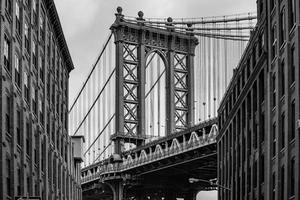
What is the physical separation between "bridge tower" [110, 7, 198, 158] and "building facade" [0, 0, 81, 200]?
1885 inches

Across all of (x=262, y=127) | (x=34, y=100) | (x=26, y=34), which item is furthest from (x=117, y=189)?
(x=262, y=127)

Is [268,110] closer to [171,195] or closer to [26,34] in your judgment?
[26,34]

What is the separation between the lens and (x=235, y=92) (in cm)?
8194

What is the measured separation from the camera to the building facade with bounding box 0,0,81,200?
56.8m

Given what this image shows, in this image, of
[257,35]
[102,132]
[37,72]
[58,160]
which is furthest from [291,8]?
[102,132]

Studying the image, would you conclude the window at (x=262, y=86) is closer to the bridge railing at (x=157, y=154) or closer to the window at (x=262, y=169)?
the window at (x=262, y=169)

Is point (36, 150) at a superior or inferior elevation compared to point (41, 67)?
inferior

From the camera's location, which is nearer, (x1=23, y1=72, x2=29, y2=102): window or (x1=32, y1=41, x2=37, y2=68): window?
(x1=23, y1=72, x2=29, y2=102): window

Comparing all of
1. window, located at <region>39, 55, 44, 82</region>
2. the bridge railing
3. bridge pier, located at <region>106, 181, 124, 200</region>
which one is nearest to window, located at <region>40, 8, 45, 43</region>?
window, located at <region>39, 55, 44, 82</region>

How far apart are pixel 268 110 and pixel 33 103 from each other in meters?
17.9

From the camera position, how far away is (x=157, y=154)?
13875cm

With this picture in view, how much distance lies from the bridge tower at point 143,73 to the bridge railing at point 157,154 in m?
3.09

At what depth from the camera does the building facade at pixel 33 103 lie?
56.8 metres

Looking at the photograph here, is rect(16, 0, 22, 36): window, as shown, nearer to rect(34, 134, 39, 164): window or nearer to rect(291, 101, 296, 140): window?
rect(34, 134, 39, 164): window
